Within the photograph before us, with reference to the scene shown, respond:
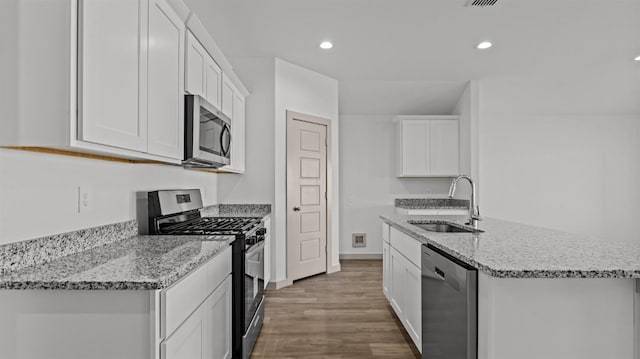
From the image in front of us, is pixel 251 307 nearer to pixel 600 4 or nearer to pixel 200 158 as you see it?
pixel 200 158

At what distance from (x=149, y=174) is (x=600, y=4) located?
405 centimetres

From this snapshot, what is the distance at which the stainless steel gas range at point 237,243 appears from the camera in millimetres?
2227

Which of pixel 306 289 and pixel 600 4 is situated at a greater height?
pixel 600 4

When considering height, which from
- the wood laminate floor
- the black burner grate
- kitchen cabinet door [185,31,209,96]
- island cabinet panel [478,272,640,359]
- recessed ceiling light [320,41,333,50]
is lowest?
the wood laminate floor

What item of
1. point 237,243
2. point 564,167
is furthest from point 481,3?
point 564,167

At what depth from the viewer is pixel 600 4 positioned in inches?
127

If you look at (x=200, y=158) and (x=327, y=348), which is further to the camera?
(x=327, y=348)

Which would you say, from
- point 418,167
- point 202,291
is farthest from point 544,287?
point 418,167

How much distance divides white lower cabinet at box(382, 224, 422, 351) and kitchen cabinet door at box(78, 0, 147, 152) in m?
1.80

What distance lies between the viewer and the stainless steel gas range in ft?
7.30

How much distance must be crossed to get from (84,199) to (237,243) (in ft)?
2.78

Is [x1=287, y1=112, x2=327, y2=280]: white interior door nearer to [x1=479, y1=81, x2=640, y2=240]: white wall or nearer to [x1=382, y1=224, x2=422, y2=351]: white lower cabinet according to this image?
[x1=382, y1=224, x2=422, y2=351]: white lower cabinet

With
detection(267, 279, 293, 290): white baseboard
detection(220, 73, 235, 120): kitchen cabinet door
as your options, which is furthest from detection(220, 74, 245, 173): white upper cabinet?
detection(267, 279, 293, 290): white baseboard

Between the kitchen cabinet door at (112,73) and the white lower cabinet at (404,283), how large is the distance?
5.90 ft
